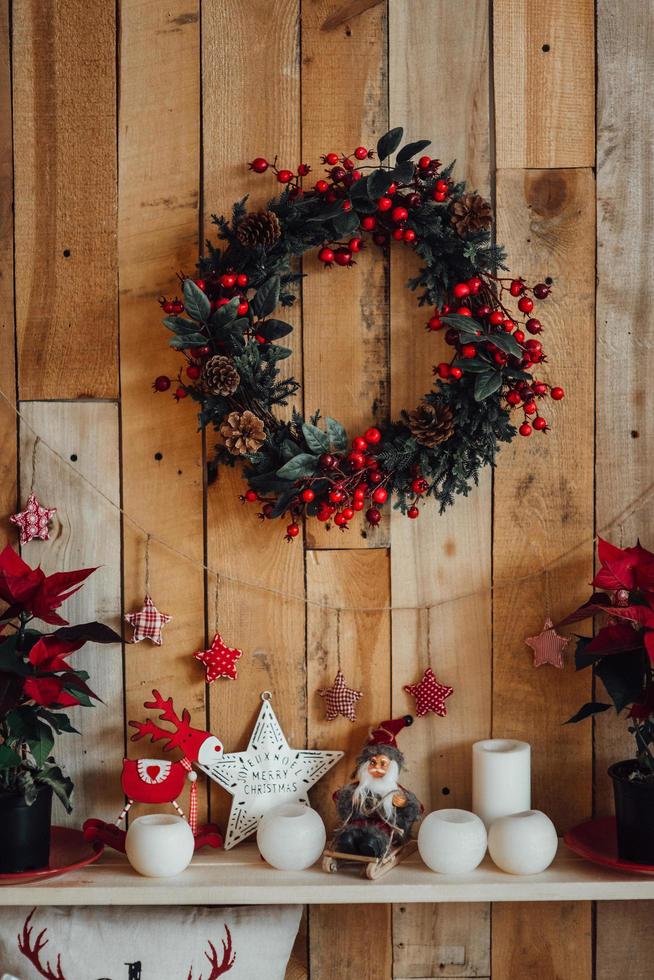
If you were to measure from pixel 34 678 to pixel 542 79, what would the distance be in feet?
3.90

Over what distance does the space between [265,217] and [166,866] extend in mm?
946

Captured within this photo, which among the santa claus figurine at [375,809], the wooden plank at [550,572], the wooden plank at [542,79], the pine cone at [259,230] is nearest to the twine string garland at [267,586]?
the wooden plank at [550,572]

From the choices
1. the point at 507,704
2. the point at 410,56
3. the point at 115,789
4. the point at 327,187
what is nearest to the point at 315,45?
the point at 410,56

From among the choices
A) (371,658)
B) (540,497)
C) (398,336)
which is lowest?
(371,658)

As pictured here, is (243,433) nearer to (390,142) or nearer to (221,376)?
(221,376)

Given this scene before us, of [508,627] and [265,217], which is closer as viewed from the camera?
[265,217]

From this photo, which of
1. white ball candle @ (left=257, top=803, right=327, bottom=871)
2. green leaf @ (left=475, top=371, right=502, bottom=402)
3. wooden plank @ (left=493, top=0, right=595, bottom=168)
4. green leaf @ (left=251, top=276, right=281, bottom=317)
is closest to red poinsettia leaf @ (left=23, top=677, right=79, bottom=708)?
white ball candle @ (left=257, top=803, right=327, bottom=871)

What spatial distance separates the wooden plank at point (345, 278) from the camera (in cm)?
137

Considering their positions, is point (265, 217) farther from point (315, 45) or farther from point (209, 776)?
point (209, 776)

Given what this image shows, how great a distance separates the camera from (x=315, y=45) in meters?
1.37

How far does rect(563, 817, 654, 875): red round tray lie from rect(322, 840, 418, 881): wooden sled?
26 centimetres

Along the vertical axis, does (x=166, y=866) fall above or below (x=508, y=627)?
below

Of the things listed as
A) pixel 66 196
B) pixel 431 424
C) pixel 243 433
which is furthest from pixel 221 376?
pixel 66 196

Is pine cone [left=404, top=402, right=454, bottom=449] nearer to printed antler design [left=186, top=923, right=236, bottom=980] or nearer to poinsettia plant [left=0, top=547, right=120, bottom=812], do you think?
poinsettia plant [left=0, top=547, right=120, bottom=812]
